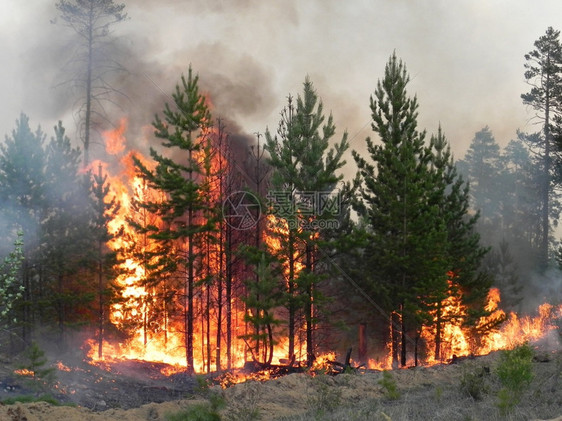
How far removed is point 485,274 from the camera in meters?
32.4

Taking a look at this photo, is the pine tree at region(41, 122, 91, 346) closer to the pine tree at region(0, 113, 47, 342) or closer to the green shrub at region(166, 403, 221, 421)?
the pine tree at region(0, 113, 47, 342)

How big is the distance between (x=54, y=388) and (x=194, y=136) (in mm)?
14892

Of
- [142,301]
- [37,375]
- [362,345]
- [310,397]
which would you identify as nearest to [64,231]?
[142,301]

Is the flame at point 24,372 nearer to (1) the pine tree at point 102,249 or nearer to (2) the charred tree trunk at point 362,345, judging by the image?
(1) the pine tree at point 102,249

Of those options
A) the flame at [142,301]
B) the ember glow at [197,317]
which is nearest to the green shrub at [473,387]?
the ember glow at [197,317]

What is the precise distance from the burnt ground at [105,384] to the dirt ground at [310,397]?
4cm

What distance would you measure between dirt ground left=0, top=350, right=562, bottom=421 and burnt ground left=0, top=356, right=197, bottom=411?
0.14 ft

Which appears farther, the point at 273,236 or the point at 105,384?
the point at 273,236

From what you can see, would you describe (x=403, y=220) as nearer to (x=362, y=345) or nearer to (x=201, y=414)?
(x=362, y=345)

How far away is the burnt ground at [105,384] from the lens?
18.5 metres

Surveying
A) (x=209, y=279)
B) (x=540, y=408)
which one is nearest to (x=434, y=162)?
(x=209, y=279)

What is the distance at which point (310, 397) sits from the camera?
14.8m

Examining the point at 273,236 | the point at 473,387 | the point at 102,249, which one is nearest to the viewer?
the point at 473,387

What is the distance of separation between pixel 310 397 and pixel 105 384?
12405mm
